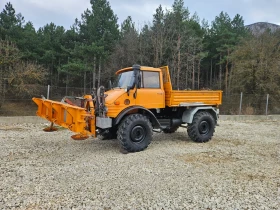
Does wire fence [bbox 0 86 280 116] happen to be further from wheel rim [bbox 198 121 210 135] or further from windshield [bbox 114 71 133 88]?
wheel rim [bbox 198 121 210 135]

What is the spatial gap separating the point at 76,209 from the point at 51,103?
131 inches

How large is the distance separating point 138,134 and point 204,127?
7.54 feet

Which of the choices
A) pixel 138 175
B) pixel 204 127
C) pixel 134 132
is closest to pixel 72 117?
pixel 134 132

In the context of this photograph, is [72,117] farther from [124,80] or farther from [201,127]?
[201,127]

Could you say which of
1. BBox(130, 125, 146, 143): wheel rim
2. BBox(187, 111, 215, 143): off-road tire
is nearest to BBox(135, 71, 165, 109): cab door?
BBox(130, 125, 146, 143): wheel rim

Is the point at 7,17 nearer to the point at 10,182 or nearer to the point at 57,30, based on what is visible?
the point at 57,30

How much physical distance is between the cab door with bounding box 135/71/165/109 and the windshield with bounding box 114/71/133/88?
0.29 meters

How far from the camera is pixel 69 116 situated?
206 inches

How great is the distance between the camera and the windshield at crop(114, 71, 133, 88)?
230 inches

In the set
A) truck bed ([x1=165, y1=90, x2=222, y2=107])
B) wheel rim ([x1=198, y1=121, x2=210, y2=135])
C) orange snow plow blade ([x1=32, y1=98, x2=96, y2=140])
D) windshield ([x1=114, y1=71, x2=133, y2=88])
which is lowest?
wheel rim ([x1=198, y1=121, x2=210, y2=135])

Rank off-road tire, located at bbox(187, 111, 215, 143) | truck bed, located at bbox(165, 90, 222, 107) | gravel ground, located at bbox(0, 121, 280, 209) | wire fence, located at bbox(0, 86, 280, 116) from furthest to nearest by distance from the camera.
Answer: wire fence, located at bbox(0, 86, 280, 116)
off-road tire, located at bbox(187, 111, 215, 143)
truck bed, located at bbox(165, 90, 222, 107)
gravel ground, located at bbox(0, 121, 280, 209)

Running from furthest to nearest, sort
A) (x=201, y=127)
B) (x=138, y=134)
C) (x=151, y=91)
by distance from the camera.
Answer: (x=201, y=127)
(x=151, y=91)
(x=138, y=134)

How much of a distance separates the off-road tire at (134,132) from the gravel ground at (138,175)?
0.23m

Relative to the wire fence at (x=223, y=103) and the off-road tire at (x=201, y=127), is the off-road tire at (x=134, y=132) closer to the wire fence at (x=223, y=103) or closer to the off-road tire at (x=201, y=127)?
the off-road tire at (x=201, y=127)
